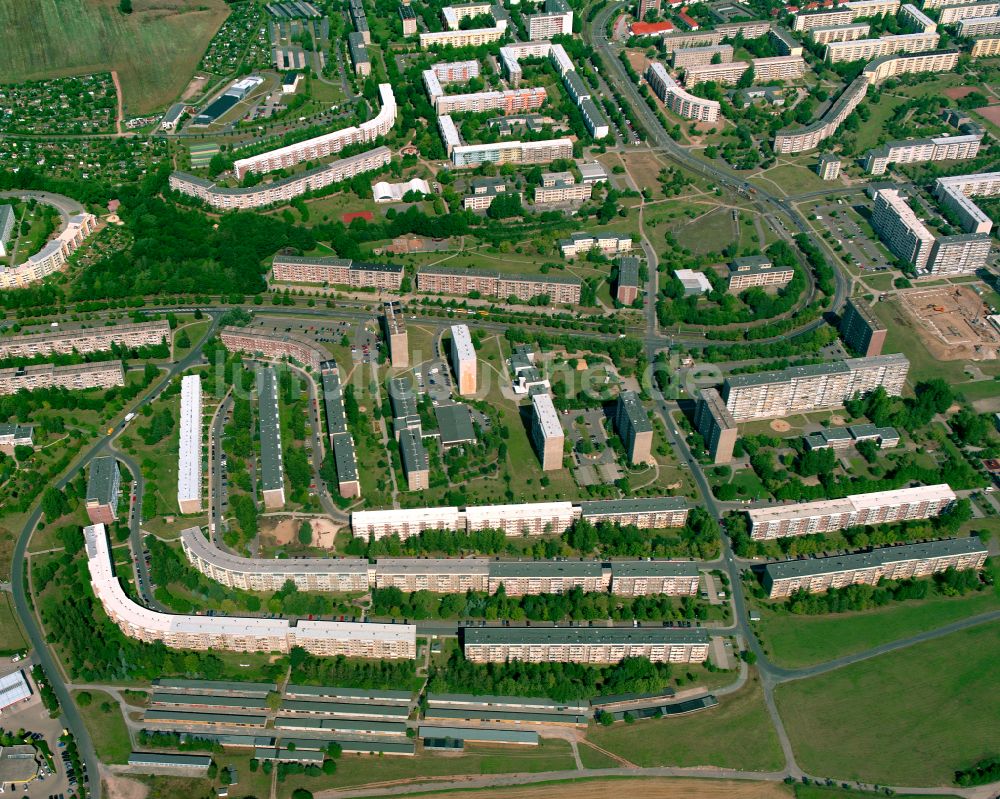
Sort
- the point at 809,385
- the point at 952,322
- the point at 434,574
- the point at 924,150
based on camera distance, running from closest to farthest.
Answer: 1. the point at 434,574
2. the point at 809,385
3. the point at 952,322
4. the point at 924,150

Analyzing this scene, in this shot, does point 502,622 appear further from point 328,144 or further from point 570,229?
point 328,144

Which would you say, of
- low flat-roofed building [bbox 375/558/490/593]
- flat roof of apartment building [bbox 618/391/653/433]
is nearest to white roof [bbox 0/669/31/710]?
low flat-roofed building [bbox 375/558/490/593]

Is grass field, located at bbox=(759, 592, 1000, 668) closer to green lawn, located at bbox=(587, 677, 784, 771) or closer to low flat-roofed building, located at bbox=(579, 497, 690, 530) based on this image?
green lawn, located at bbox=(587, 677, 784, 771)

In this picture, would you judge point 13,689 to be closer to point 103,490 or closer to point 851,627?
point 103,490

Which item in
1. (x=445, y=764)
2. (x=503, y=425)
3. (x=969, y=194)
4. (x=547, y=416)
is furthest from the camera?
(x=969, y=194)

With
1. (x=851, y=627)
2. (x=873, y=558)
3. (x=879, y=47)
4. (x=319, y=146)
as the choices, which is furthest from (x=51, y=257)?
(x=879, y=47)

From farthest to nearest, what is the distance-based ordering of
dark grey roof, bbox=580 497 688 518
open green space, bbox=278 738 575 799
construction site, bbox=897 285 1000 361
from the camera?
construction site, bbox=897 285 1000 361 < dark grey roof, bbox=580 497 688 518 < open green space, bbox=278 738 575 799
